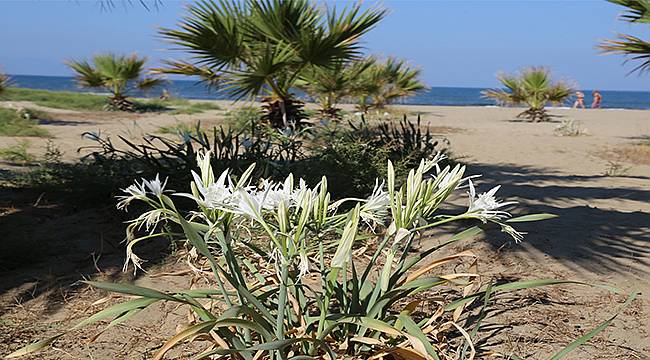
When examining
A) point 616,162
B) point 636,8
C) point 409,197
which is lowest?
point 616,162

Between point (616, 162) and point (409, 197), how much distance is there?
8.61 m

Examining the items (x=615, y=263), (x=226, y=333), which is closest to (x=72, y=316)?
(x=226, y=333)

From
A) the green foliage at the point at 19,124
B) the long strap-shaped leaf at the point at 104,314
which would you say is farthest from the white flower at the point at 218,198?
the green foliage at the point at 19,124

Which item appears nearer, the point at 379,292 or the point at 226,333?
the point at 226,333

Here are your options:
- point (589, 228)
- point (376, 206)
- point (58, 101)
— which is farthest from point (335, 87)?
point (58, 101)

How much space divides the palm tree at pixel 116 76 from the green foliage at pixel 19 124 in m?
3.83

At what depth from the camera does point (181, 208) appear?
4.33m

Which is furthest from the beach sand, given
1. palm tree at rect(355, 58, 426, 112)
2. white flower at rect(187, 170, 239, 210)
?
palm tree at rect(355, 58, 426, 112)

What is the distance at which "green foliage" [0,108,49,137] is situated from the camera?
1105cm

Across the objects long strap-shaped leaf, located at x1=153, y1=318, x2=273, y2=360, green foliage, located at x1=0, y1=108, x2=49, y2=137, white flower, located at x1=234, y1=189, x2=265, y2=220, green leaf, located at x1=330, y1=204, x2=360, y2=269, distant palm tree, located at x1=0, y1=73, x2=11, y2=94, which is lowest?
green foliage, located at x1=0, y1=108, x2=49, y2=137

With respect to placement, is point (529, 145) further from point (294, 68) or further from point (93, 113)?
point (93, 113)

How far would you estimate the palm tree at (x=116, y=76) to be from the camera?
734 inches

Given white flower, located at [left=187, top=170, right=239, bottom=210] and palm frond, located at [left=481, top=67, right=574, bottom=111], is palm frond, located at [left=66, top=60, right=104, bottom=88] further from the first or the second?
white flower, located at [left=187, top=170, right=239, bottom=210]

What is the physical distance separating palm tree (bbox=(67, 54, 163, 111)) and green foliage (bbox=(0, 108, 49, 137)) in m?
3.83
